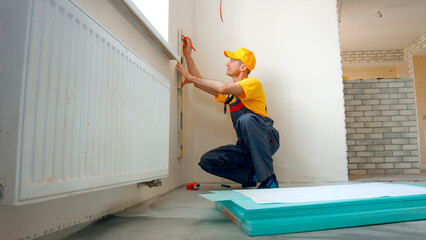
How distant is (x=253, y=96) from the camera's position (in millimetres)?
2064

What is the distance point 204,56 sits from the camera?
266cm

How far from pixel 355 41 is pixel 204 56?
4.38 metres

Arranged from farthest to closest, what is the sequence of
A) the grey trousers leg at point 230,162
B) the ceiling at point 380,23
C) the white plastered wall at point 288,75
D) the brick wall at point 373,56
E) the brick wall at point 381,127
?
the brick wall at point 373,56 → the ceiling at point 380,23 → the brick wall at point 381,127 → the white plastered wall at point 288,75 → the grey trousers leg at point 230,162

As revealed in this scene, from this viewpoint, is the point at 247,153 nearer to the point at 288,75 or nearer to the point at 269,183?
the point at 269,183

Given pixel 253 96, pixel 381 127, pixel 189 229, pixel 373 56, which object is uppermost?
pixel 373 56

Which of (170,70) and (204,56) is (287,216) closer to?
(170,70)

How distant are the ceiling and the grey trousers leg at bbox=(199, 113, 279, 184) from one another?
309 centimetres

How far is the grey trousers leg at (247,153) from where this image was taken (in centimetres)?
189

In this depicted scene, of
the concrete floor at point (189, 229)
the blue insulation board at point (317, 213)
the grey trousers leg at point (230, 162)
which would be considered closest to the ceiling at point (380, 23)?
the grey trousers leg at point (230, 162)

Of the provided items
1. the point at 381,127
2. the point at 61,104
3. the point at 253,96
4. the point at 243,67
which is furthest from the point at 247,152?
the point at 381,127

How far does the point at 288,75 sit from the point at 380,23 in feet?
11.2

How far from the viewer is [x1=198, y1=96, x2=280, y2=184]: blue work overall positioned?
1.89 metres

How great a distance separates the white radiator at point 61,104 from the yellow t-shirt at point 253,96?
40.4 inches

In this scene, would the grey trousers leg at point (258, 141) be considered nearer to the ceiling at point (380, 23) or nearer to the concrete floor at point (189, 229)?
the concrete floor at point (189, 229)
